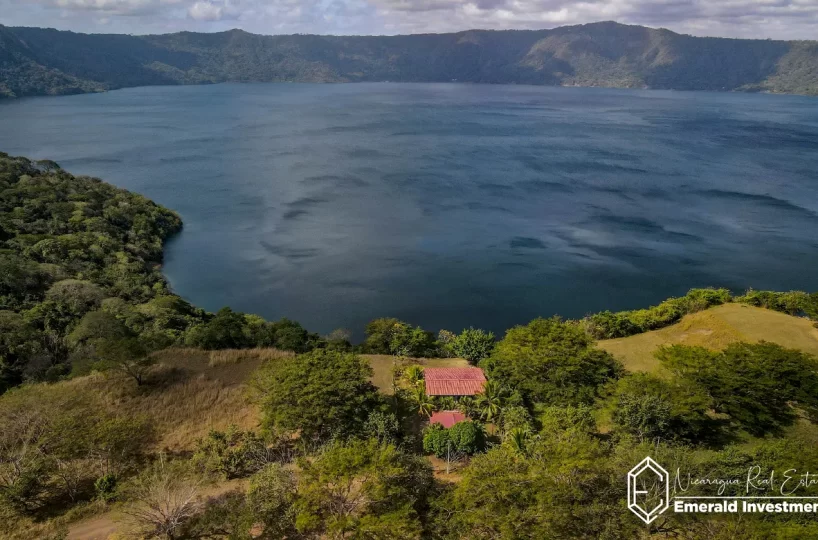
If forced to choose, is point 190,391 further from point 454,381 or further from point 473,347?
point 473,347

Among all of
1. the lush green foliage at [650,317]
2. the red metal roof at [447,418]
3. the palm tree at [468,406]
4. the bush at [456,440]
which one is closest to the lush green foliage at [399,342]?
the palm tree at [468,406]

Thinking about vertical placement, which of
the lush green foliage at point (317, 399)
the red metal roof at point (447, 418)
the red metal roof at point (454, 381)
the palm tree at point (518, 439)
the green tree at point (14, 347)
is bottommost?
the green tree at point (14, 347)

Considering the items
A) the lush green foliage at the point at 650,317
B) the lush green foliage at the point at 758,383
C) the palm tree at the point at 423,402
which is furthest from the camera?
the lush green foliage at the point at 650,317

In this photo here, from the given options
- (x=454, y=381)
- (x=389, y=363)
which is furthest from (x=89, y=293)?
(x=454, y=381)

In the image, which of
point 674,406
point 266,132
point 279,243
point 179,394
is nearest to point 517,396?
point 674,406

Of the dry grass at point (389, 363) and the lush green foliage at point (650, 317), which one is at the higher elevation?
the lush green foliage at point (650, 317)

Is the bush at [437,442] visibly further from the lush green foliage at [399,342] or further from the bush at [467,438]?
the lush green foliage at [399,342]

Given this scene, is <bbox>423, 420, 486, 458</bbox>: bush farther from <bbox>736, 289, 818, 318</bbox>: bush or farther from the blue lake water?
<bbox>736, 289, 818, 318</bbox>: bush
